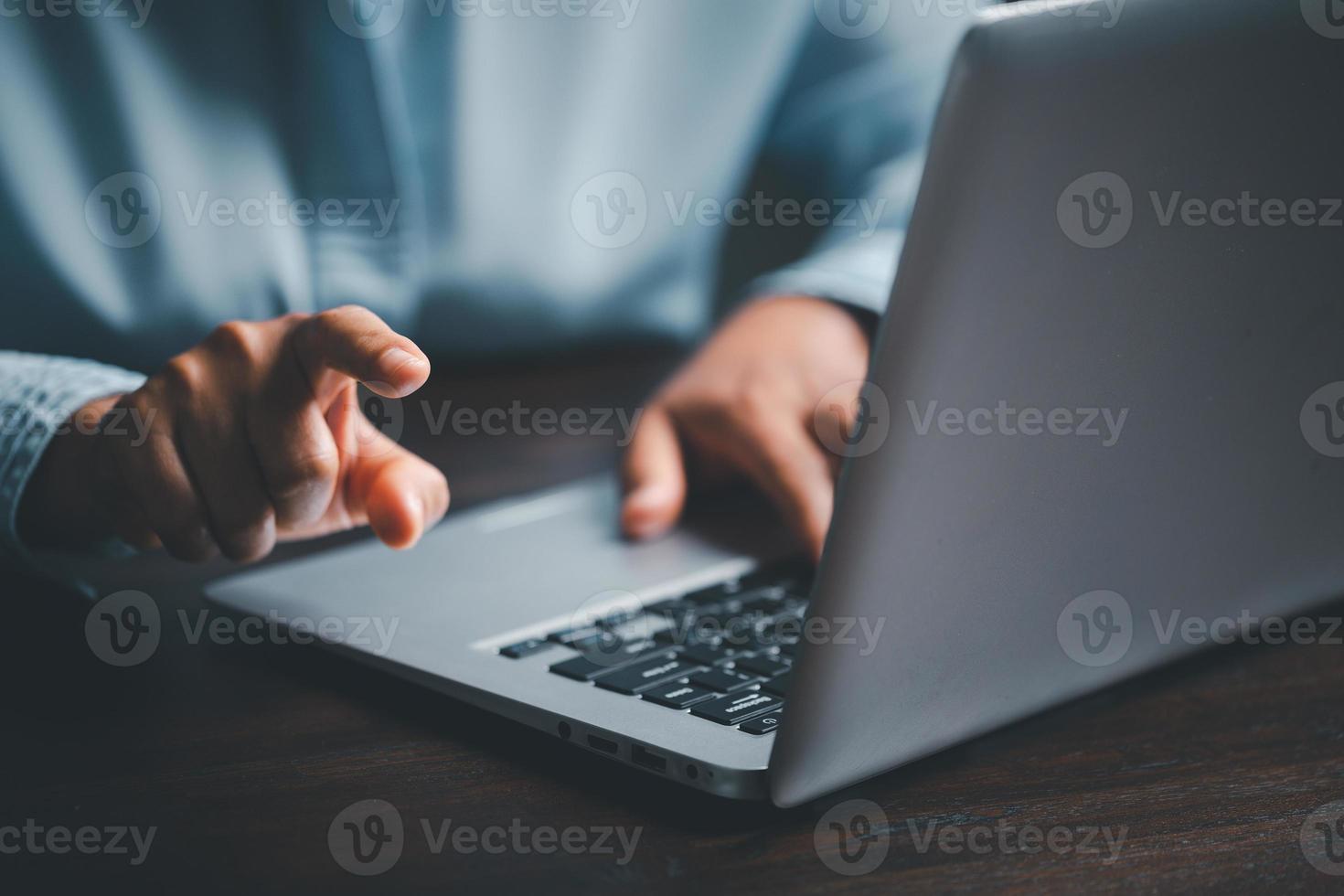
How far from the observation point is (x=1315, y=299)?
325mm

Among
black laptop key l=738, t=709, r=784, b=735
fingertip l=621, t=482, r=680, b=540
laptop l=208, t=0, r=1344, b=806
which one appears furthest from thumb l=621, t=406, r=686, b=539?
black laptop key l=738, t=709, r=784, b=735

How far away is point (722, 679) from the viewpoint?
1.09ft

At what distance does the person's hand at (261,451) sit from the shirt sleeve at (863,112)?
1.85 feet

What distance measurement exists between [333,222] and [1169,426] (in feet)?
1.85

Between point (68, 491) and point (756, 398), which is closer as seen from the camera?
point (68, 491)

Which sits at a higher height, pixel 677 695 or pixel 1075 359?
pixel 1075 359

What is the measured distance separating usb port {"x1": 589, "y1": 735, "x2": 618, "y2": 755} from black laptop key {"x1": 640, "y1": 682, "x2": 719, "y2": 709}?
2 cm

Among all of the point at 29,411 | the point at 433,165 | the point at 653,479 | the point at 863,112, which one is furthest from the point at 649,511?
the point at 863,112

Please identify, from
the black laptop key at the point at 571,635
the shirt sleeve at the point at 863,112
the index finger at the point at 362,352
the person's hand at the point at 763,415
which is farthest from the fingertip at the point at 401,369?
the shirt sleeve at the point at 863,112

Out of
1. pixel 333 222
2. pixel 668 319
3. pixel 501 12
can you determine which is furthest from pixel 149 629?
pixel 668 319

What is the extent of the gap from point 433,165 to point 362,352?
549 mm

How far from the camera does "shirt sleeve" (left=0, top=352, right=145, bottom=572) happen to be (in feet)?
1.57

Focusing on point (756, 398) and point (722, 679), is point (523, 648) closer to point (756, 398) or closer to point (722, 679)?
point (722, 679)

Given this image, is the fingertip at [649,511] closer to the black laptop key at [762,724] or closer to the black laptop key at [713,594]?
the black laptop key at [713,594]
